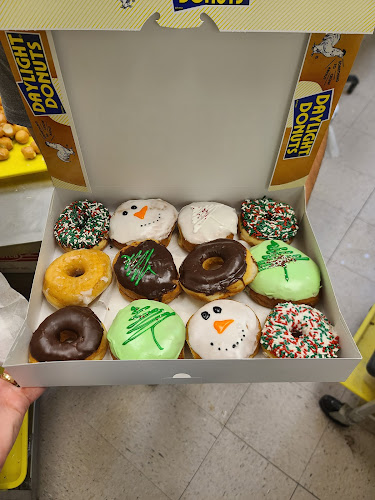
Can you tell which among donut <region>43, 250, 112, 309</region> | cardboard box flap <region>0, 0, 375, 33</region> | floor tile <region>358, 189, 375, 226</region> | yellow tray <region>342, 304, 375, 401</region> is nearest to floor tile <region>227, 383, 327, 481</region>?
yellow tray <region>342, 304, 375, 401</region>

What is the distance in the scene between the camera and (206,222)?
5.69 ft

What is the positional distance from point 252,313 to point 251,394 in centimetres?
124

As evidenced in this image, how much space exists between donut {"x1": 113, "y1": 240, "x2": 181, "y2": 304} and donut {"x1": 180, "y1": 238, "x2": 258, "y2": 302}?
6 cm

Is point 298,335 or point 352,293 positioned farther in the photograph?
point 352,293

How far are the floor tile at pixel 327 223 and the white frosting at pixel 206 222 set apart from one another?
66.3 inches

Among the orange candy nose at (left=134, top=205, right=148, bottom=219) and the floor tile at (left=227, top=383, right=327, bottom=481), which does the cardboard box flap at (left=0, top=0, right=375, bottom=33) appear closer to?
the orange candy nose at (left=134, top=205, right=148, bottom=219)

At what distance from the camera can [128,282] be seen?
63.0 inches

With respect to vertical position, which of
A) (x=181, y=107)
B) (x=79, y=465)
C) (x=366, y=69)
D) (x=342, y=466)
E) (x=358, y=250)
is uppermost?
(x=181, y=107)

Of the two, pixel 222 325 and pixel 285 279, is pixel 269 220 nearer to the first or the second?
pixel 285 279

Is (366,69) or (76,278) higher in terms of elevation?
(76,278)

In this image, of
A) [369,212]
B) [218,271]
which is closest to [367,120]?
[369,212]

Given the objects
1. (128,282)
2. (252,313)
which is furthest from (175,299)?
(252,313)

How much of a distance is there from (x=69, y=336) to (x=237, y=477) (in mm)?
1454

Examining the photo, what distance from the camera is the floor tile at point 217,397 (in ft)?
8.35
